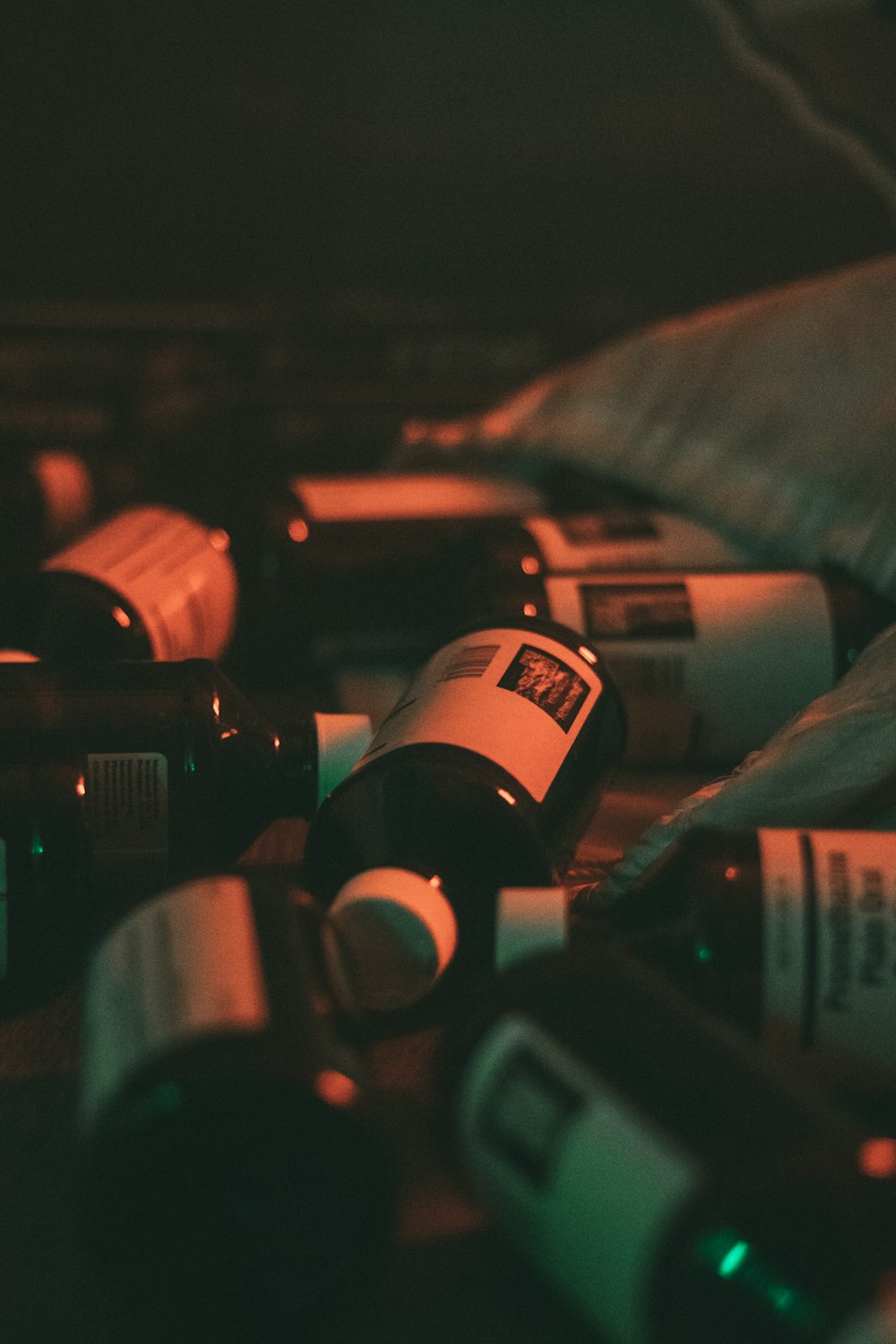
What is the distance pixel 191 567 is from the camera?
0.87 meters

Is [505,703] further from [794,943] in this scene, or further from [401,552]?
[401,552]

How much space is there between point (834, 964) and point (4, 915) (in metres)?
0.35

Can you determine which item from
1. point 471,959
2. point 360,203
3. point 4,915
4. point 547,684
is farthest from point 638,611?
point 360,203

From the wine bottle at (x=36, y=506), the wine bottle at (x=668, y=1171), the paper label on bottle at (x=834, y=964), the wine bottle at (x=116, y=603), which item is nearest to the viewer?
the wine bottle at (x=668, y=1171)

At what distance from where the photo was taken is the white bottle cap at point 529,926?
47cm

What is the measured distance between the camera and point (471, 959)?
0.56 metres

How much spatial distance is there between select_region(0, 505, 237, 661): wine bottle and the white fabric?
0.32 meters

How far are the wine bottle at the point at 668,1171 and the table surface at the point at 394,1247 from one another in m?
0.04

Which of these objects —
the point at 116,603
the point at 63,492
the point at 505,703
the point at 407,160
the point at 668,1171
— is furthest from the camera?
the point at 407,160

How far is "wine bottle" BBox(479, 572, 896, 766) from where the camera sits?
786 mm

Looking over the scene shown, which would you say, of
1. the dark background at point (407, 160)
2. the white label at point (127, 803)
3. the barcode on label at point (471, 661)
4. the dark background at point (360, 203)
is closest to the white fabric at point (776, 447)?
the barcode on label at point (471, 661)

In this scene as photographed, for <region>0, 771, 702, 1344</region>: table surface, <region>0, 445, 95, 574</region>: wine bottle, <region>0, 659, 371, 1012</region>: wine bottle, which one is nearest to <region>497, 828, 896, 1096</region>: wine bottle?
<region>0, 771, 702, 1344</region>: table surface

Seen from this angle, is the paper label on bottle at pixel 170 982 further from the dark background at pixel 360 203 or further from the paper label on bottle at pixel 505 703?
the dark background at pixel 360 203

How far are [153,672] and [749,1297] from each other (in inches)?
16.1
